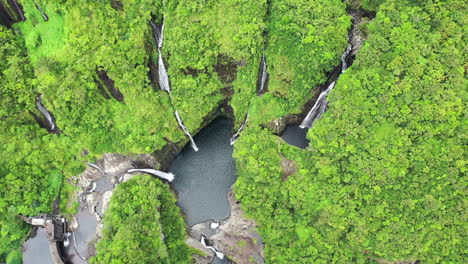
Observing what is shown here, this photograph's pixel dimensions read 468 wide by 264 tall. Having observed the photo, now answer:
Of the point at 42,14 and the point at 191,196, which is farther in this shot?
the point at 191,196

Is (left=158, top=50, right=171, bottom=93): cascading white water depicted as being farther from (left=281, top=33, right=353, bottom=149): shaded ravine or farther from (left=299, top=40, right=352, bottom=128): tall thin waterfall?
(left=299, top=40, right=352, bottom=128): tall thin waterfall

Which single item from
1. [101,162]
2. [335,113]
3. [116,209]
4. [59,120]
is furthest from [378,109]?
[59,120]

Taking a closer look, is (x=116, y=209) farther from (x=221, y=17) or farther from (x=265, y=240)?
(x=221, y=17)

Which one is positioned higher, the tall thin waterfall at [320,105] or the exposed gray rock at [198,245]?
the tall thin waterfall at [320,105]

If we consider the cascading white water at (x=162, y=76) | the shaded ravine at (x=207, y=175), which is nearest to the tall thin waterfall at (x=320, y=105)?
the shaded ravine at (x=207, y=175)

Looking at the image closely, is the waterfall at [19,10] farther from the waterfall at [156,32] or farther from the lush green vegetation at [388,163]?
the lush green vegetation at [388,163]

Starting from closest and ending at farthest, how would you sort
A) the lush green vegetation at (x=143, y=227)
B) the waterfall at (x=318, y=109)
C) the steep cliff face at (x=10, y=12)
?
the lush green vegetation at (x=143, y=227) < the steep cliff face at (x=10, y=12) < the waterfall at (x=318, y=109)

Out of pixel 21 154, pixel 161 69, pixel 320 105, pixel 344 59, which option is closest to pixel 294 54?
pixel 344 59
